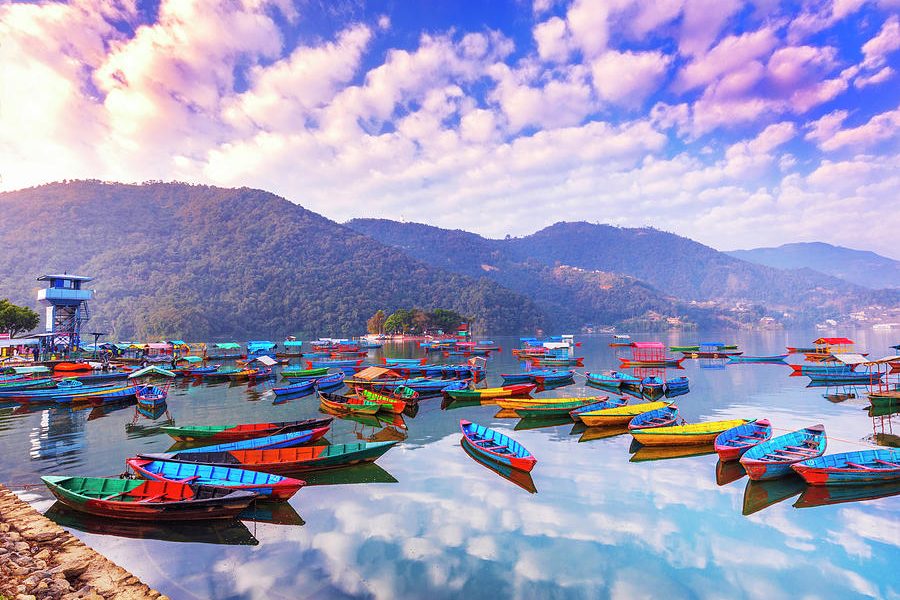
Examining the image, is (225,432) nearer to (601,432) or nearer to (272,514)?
(272,514)

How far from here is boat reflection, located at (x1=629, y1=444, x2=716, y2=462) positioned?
76.6 ft

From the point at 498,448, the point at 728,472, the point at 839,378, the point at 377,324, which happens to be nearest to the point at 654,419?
the point at 728,472

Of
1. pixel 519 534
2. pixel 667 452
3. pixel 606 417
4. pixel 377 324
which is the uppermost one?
pixel 377 324

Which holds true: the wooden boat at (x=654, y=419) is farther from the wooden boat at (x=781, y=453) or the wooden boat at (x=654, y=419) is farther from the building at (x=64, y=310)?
the building at (x=64, y=310)

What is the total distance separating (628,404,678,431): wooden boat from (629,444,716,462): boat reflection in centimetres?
173

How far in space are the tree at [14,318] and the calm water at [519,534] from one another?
61.1 meters

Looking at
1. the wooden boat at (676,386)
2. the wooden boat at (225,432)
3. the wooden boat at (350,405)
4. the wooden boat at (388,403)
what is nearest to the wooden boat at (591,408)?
the wooden boat at (676,386)

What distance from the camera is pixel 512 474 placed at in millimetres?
20641

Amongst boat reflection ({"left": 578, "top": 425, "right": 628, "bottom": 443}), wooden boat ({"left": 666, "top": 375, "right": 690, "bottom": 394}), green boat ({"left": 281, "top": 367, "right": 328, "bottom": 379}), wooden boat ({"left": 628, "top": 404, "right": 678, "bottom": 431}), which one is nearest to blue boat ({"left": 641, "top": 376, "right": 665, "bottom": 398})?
wooden boat ({"left": 666, "top": 375, "right": 690, "bottom": 394})

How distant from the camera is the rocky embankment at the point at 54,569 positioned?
10133 mm

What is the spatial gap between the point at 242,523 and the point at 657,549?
13.7 meters

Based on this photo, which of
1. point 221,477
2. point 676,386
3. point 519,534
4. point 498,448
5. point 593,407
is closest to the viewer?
point 519,534

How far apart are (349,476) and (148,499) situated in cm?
752

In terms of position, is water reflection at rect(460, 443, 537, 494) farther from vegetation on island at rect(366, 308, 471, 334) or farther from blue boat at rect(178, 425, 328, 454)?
vegetation on island at rect(366, 308, 471, 334)
